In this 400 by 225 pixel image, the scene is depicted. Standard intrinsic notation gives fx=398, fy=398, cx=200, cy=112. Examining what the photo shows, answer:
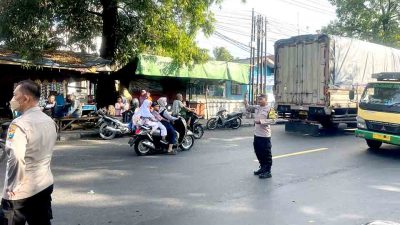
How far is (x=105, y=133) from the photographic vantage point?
1361 centimetres

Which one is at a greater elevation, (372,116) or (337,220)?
(372,116)

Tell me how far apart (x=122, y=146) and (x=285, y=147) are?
4805 millimetres

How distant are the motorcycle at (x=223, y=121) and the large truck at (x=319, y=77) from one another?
2.11m

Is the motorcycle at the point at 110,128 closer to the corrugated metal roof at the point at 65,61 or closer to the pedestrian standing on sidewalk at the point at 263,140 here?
the corrugated metal roof at the point at 65,61

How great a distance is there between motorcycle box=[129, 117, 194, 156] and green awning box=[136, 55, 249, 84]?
19.5 feet

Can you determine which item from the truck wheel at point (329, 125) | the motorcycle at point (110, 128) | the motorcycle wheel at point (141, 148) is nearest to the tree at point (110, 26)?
the motorcycle at point (110, 128)

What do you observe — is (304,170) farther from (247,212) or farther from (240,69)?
(240,69)

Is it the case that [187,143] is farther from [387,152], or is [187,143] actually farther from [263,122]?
[387,152]

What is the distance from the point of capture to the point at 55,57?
15.0 metres

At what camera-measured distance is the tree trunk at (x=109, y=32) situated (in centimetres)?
1573

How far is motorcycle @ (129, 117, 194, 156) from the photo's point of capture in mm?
10047

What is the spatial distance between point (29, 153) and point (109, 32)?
1358cm

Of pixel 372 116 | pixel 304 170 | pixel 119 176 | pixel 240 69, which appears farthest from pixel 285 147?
pixel 240 69

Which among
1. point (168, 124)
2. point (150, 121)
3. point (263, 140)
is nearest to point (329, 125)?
point (168, 124)
